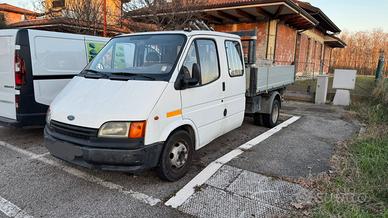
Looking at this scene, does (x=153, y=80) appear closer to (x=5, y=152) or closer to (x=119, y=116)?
(x=119, y=116)

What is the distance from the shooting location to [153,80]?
3.40 meters

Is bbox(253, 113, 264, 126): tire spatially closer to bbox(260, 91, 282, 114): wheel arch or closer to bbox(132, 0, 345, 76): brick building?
bbox(260, 91, 282, 114): wheel arch

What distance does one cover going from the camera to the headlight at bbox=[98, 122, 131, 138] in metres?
3.08

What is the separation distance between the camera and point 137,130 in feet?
10.1

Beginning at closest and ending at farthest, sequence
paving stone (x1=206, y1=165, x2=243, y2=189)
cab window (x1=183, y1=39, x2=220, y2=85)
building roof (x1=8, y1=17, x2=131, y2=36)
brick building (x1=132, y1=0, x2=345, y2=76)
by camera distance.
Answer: paving stone (x1=206, y1=165, x2=243, y2=189) < cab window (x1=183, y1=39, x2=220, y2=85) < brick building (x1=132, y1=0, x2=345, y2=76) < building roof (x1=8, y1=17, x2=131, y2=36)

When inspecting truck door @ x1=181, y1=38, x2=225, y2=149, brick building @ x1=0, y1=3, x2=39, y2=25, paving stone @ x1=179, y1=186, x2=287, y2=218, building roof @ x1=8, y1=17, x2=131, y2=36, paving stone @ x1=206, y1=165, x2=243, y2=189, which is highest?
brick building @ x1=0, y1=3, x2=39, y2=25

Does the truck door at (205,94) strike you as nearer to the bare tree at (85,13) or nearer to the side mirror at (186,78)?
the side mirror at (186,78)

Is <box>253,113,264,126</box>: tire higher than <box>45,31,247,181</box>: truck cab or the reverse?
the reverse

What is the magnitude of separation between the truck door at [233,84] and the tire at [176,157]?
40.6 inches

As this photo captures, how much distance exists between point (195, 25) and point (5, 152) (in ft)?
14.3

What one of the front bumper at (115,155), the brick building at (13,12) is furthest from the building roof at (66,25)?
the brick building at (13,12)

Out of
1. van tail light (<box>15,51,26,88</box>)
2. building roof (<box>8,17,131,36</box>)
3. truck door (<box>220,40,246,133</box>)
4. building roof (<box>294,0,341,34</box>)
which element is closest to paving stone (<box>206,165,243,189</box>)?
truck door (<box>220,40,246,133</box>)

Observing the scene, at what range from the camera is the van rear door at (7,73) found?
4898 mm

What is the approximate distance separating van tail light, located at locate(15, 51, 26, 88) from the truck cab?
158cm
